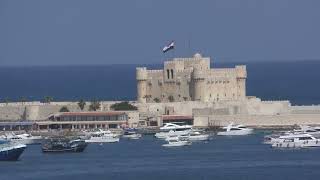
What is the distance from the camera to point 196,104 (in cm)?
11862

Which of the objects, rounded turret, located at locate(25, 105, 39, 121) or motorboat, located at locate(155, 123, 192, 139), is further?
rounded turret, located at locate(25, 105, 39, 121)

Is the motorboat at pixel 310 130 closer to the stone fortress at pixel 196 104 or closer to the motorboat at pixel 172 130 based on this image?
the stone fortress at pixel 196 104

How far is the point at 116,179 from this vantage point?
3418 inches

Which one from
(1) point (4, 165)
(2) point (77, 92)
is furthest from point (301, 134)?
(2) point (77, 92)

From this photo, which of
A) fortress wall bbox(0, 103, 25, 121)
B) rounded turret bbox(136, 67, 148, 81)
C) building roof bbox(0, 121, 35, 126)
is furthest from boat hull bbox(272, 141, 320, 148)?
fortress wall bbox(0, 103, 25, 121)

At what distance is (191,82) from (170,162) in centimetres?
2498

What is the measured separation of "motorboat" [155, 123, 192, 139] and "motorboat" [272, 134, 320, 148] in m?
8.67

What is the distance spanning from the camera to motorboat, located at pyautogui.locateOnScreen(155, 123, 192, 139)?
11162cm

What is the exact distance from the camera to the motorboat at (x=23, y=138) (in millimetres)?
107562

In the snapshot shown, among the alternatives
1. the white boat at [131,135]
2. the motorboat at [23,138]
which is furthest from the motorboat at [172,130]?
the motorboat at [23,138]

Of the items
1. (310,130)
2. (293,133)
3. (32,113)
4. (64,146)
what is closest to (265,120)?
(310,130)

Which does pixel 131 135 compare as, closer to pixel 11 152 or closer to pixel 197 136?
pixel 197 136

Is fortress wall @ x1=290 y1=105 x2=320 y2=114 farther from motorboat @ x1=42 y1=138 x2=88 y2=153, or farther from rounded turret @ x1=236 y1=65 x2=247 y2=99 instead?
motorboat @ x1=42 y1=138 x2=88 y2=153

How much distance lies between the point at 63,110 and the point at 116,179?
3328 centimetres
